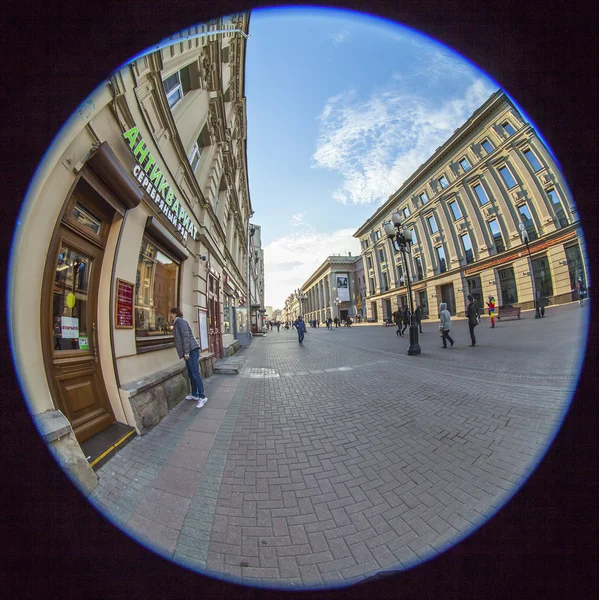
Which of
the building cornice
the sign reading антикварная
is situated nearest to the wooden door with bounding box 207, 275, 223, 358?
the sign reading антикварная

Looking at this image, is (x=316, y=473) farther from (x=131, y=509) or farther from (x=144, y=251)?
(x=144, y=251)

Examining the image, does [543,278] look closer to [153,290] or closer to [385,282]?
[153,290]

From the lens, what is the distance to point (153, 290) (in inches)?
192

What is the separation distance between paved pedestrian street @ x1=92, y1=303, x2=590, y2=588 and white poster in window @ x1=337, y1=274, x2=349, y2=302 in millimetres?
51196

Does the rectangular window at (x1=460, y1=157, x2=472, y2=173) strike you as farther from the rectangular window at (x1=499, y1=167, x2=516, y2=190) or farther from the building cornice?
the rectangular window at (x1=499, y1=167, x2=516, y2=190)

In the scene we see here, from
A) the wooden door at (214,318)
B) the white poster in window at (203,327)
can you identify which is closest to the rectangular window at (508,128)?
the wooden door at (214,318)

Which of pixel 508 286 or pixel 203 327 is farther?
pixel 508 286

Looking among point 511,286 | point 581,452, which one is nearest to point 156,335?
point 581,452

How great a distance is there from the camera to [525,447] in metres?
2.19

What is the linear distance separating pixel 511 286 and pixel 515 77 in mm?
21164

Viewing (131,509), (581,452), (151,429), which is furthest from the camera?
(151,429)

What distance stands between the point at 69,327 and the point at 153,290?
234 cm

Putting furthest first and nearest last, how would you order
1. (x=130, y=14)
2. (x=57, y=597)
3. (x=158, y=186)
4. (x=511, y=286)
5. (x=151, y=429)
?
(x=511, y=286)
(x=158, y=186)
(x=151, y=429)
(x=130, y=14)
(x=57, y=597)

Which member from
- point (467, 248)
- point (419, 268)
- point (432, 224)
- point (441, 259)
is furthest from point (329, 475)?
point (419, 268)
